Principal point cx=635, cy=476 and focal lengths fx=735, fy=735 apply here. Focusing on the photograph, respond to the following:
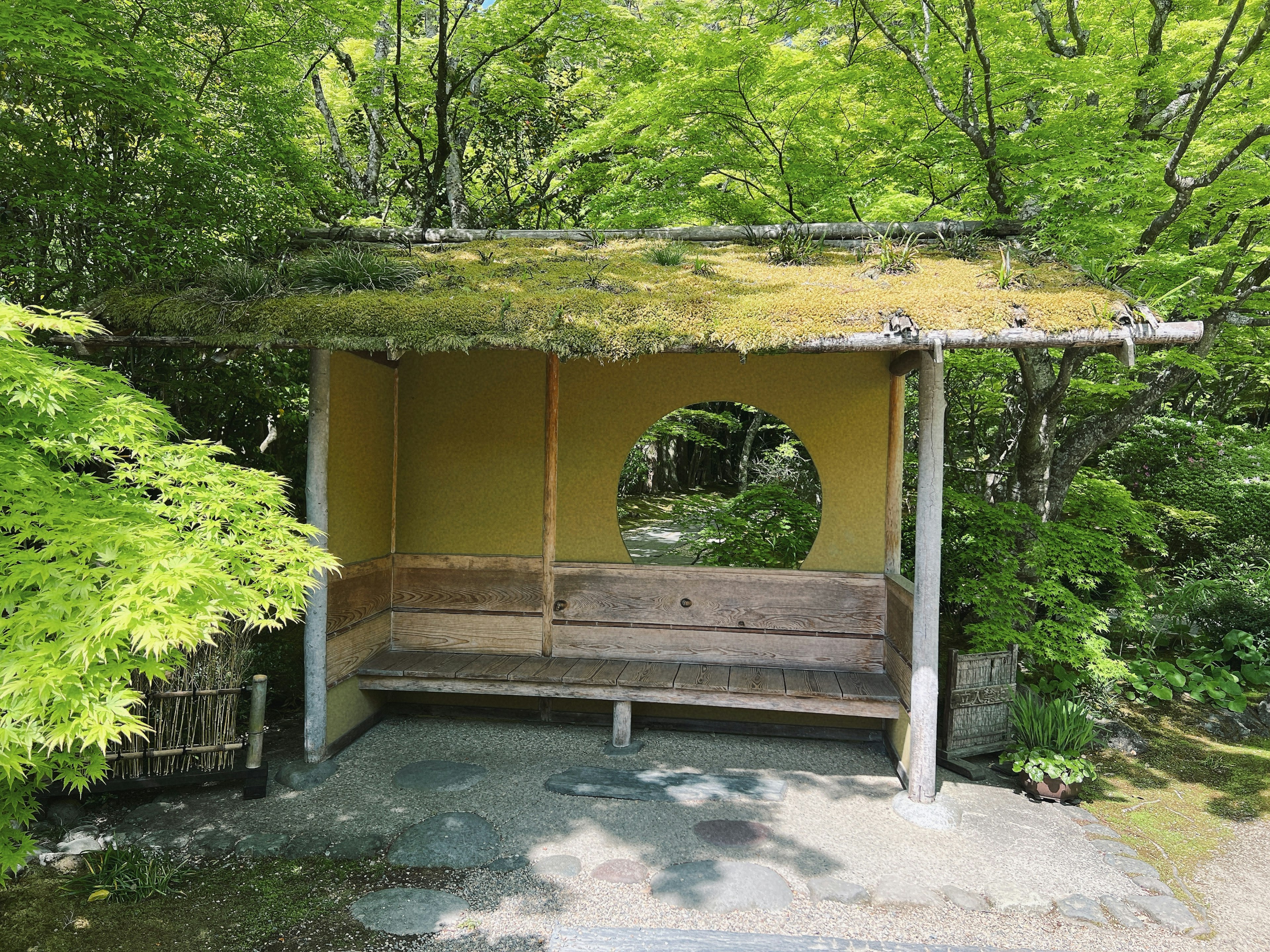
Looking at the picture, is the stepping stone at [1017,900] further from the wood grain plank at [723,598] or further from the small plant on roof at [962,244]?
the small plant on roof at [962,244]

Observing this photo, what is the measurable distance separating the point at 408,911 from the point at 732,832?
1612 millimetres

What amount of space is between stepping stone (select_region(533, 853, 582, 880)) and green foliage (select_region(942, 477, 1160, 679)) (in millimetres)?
2829

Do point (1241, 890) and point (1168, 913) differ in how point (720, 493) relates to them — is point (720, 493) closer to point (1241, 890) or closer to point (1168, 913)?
point (1241, 890)

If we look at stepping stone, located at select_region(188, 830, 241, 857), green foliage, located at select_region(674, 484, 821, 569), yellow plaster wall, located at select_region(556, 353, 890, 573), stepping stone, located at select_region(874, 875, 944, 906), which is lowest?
stepping stone, located at select_region(188, 830, 241, 857)

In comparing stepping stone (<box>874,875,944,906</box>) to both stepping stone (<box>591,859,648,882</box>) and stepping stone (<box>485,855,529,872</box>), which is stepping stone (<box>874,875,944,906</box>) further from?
stepping stone (<box>485,855,529,872</box>)

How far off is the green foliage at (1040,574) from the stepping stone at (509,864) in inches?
119

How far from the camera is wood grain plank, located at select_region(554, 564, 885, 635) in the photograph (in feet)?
17.0

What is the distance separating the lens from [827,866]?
3.49 metres

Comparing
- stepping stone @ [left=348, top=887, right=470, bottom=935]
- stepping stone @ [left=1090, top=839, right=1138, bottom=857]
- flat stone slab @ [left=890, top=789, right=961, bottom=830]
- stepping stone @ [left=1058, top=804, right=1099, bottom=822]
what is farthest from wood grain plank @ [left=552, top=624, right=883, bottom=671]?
stepping stone @ [left=348, top=887, right=470, bottom=935]

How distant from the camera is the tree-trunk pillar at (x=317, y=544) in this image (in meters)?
4.42

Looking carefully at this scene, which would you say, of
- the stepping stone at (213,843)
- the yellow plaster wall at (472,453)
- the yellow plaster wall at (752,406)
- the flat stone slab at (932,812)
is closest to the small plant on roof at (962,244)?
the yellow plaster wall at (752,406)

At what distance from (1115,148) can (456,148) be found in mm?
7522

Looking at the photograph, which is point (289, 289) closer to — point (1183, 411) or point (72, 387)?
point (72, 387)

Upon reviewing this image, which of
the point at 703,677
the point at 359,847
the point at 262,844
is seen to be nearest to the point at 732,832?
the point at 703,677
